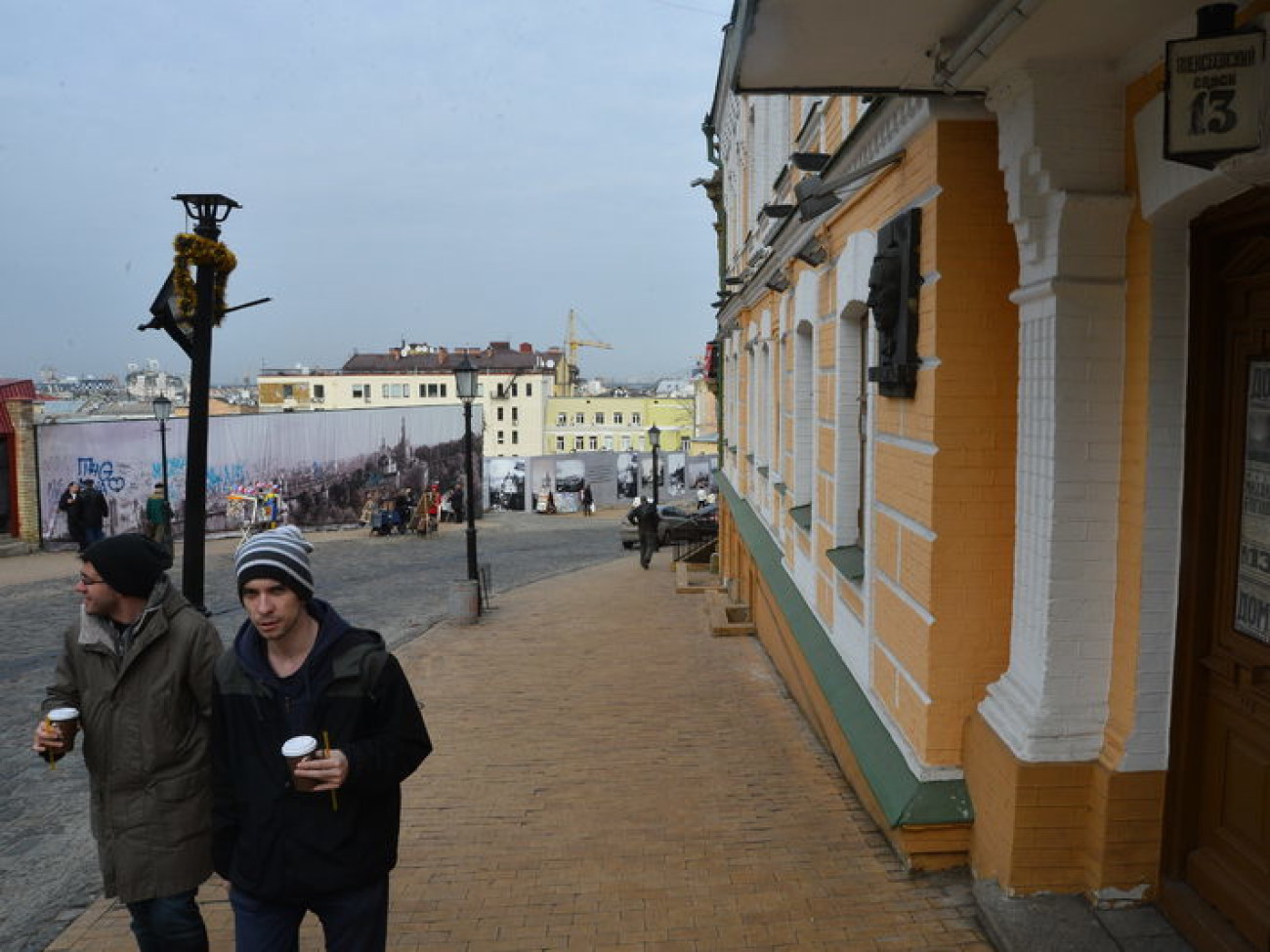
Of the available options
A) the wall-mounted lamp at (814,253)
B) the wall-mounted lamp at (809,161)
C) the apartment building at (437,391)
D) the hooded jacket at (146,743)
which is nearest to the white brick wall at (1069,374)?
the wall-mounted lamp at (809,161)

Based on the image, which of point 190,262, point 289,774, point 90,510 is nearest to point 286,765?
point 289,774

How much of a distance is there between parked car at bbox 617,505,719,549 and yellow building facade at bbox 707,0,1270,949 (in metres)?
19.8

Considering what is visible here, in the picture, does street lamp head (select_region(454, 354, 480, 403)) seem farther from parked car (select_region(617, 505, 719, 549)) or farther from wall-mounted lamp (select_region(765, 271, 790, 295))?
parked car (select_region(617, 505, 719, 549))

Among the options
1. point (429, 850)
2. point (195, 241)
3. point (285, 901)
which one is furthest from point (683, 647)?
point (285, 901)

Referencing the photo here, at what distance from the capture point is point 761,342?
11414 millimetres

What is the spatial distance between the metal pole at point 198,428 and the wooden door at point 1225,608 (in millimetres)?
4846

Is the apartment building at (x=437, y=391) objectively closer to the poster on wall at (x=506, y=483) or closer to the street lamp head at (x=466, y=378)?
the poster on wall at (x=506, y=483)

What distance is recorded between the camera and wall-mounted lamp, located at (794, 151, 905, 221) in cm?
459

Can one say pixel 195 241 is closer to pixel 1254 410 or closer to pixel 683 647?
pixel 1254 410

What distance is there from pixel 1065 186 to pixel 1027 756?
204 centimetres

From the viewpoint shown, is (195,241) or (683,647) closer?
(195,241)

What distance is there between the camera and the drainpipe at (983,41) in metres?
2.95

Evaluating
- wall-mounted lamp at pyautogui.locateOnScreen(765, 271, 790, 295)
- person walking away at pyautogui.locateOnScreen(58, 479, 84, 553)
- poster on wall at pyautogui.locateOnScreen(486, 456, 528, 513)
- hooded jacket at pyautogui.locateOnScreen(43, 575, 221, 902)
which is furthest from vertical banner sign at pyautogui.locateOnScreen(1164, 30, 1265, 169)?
poster on wall at pyautogui.locateOnScreen(486, 456, 528, 513)

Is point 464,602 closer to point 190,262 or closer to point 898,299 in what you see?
point 190,262
